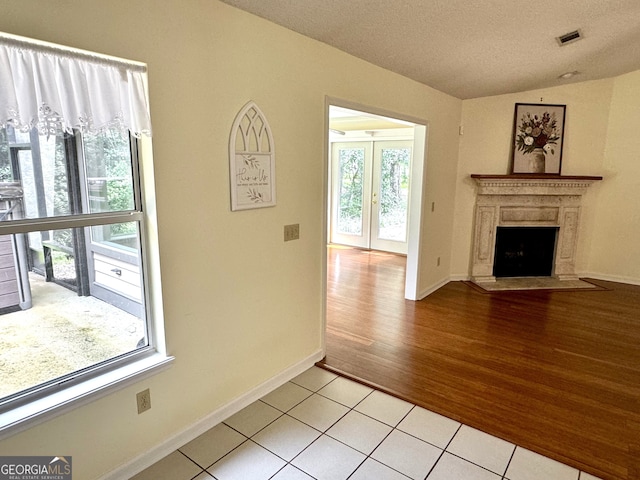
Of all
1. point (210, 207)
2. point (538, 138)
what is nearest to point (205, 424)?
point (210, 207)

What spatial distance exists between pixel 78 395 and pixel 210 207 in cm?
106

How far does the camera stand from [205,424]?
2.24 meters

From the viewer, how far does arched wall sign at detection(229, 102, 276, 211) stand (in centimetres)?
220

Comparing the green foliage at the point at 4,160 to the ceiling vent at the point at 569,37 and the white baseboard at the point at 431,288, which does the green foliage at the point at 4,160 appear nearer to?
the ceiling vent at the point at 569,37

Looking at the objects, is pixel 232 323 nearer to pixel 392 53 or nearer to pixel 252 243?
pixel 252 243

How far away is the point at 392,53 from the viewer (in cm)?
296

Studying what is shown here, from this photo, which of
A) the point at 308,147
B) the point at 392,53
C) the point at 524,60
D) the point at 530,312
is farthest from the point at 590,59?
the point at 308,147

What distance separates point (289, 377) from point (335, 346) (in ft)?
2.03

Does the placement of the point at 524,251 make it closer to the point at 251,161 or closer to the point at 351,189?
the point at 351,189

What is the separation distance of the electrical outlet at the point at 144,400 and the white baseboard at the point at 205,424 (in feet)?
0.79

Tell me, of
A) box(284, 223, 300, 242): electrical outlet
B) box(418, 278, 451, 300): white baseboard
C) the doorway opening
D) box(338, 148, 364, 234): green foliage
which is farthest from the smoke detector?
box(338, 148, 364, 234): green foliage

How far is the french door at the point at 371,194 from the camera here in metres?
6.71

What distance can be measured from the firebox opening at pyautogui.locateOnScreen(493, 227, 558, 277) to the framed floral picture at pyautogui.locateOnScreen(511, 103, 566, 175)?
818mm
